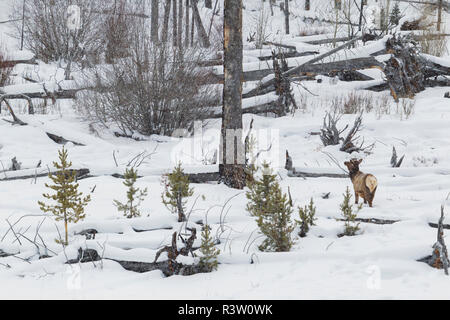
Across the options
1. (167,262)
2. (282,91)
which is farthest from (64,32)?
(167,262)

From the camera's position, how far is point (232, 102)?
16.1ft

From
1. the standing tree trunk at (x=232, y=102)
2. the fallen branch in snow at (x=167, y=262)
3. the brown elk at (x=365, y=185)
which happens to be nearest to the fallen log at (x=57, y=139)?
the standing tree trunk at (x=232, y=102)

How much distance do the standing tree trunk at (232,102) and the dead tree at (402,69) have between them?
540 cm

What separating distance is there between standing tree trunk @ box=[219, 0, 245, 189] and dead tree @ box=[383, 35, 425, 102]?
5403mm

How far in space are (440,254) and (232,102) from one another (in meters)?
2.86

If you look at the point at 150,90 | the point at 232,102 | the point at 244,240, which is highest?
the point at 150,90

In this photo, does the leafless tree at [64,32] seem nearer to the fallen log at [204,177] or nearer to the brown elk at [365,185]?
the fallen log at [204,177]

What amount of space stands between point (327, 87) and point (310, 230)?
7.78 meters

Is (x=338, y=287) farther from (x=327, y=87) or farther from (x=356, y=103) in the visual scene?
(x=327, y=87)

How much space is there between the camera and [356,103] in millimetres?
8766

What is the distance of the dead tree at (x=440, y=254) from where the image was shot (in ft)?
8.83

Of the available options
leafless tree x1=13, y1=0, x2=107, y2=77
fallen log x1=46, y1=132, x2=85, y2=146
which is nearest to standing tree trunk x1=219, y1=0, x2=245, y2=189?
fallen log x1=46, y1=132, x2=85, y2=146

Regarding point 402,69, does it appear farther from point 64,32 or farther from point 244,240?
point 64,32
